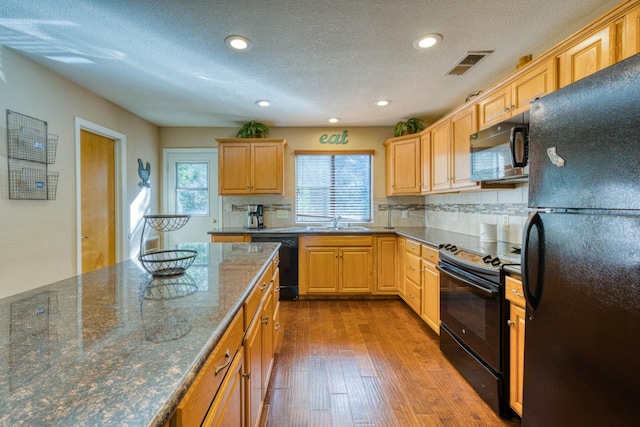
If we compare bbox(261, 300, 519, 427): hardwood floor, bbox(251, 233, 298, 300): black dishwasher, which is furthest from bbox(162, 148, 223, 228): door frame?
bbox(261, 300, 519, 427): hardwood floor

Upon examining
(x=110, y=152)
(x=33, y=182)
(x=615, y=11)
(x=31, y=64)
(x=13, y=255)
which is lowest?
(x=13, y=255)

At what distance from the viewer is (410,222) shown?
172 inches

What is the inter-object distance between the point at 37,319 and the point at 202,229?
3735mm

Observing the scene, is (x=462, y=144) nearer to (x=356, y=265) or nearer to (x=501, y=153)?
(x=501, y=153)

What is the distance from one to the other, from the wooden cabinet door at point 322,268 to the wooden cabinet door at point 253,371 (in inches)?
87.9

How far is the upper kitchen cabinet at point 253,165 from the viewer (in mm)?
4039

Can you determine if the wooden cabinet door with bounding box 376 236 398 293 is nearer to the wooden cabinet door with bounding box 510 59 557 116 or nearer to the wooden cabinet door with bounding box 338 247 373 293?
the wooden cabinet door with bounding box 338 247 373 293

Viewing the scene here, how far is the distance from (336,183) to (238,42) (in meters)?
2.58

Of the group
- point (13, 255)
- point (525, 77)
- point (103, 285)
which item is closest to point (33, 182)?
point (13, 255)

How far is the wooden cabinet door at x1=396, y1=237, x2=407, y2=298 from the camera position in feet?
11.7

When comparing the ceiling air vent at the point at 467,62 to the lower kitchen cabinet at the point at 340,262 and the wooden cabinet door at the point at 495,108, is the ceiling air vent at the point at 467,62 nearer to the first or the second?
the wooden cabinet door at the point at 495,108

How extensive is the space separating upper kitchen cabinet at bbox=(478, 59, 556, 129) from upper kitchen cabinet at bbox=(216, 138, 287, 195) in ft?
8.26

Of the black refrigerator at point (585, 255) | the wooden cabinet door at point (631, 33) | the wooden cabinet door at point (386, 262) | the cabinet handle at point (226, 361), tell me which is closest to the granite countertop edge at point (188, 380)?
the cabinet handle at point (226, 361)

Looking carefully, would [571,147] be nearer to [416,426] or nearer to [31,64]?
[416,426]
